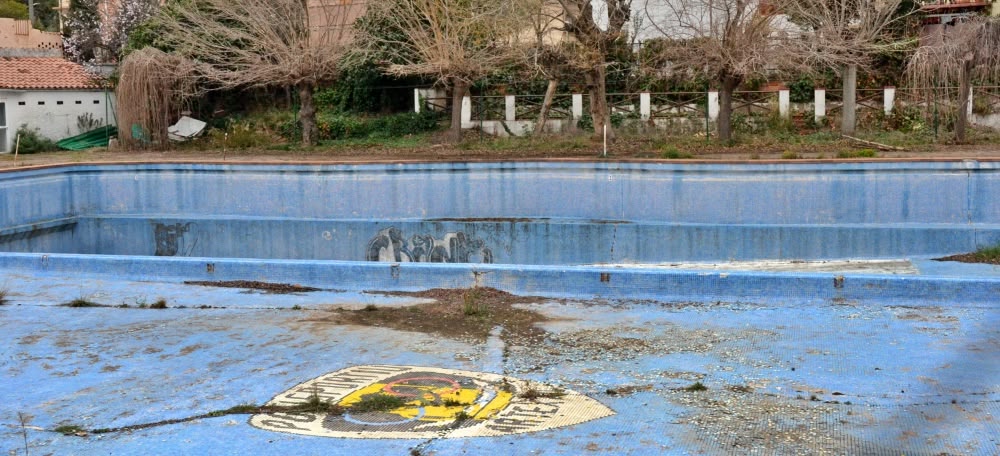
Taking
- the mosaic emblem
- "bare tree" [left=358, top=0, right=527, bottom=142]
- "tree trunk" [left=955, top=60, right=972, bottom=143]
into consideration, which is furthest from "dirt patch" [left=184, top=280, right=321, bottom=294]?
"tree trunk" [left=955, top=60, right=972, bottom=143]

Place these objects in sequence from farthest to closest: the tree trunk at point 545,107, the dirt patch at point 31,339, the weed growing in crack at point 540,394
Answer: the tree trunk at point 545,107
the dirt patch at point 31,339
the weed growing in crack at point 540,394

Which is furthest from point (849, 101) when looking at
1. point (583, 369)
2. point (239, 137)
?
point (583, 369)

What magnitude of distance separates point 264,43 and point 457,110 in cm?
596

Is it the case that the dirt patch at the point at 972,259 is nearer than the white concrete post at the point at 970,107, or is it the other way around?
the dirt patch at the point at 972,259

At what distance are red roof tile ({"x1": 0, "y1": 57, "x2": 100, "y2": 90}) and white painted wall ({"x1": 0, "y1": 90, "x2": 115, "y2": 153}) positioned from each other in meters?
0.20

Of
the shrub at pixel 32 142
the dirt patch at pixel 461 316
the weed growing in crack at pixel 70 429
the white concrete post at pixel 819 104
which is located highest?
the white concrete post at pixel 819 104

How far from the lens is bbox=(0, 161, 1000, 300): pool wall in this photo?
18234mm

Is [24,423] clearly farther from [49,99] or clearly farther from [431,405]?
[49,99]

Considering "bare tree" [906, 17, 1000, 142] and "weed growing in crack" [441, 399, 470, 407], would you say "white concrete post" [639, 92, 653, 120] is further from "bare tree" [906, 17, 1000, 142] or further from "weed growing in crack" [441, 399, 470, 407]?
"weed growing in crack" [441, 399, 470, 407]

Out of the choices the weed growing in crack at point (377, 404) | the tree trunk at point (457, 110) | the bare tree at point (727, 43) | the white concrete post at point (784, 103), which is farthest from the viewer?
the white concrete post at point (784, 103)

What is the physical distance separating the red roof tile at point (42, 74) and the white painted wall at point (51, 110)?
0.66ft

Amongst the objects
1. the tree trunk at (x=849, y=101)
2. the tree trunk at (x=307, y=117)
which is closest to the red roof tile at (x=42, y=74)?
the tree trunk at (x=307, y=117)

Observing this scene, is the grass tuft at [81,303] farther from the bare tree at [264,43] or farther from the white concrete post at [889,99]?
the white concrete post at [889,99]

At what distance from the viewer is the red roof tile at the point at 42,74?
3300 centimetres
